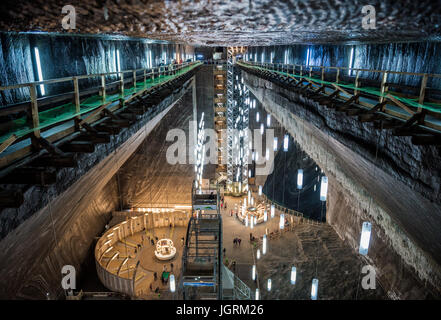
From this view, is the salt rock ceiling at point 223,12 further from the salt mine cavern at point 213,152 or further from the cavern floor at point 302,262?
the cavern floor at point 302,262

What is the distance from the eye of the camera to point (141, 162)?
579 inches

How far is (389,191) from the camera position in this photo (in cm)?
354

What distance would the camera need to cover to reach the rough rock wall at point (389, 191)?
269cm

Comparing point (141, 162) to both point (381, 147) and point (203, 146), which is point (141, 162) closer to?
point (203, 146)

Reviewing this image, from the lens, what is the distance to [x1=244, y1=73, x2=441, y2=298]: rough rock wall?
8.83 ft

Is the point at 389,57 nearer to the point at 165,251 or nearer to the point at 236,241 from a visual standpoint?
the point at 236,241

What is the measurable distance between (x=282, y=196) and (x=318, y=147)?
12.0 meters

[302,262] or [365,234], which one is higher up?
[365,234]

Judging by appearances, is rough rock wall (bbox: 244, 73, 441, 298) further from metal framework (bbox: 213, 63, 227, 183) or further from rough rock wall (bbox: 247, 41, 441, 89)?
metal framework (bbox: 213, 63, 227, 183)

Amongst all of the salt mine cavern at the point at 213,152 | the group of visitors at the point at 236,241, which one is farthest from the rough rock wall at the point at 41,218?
the group of visitors at the point at 236,241

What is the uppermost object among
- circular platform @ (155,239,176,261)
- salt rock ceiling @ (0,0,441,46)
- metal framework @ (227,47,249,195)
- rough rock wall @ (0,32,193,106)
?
salt rock ceiling @ (0,0,441,46)

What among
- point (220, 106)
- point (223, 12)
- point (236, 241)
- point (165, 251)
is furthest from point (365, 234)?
point (220, 106)

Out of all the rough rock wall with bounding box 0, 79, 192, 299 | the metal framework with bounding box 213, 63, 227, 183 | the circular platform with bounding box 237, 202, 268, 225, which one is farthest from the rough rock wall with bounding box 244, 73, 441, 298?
the metal framework with bounding box 213, 63, 227, 183
